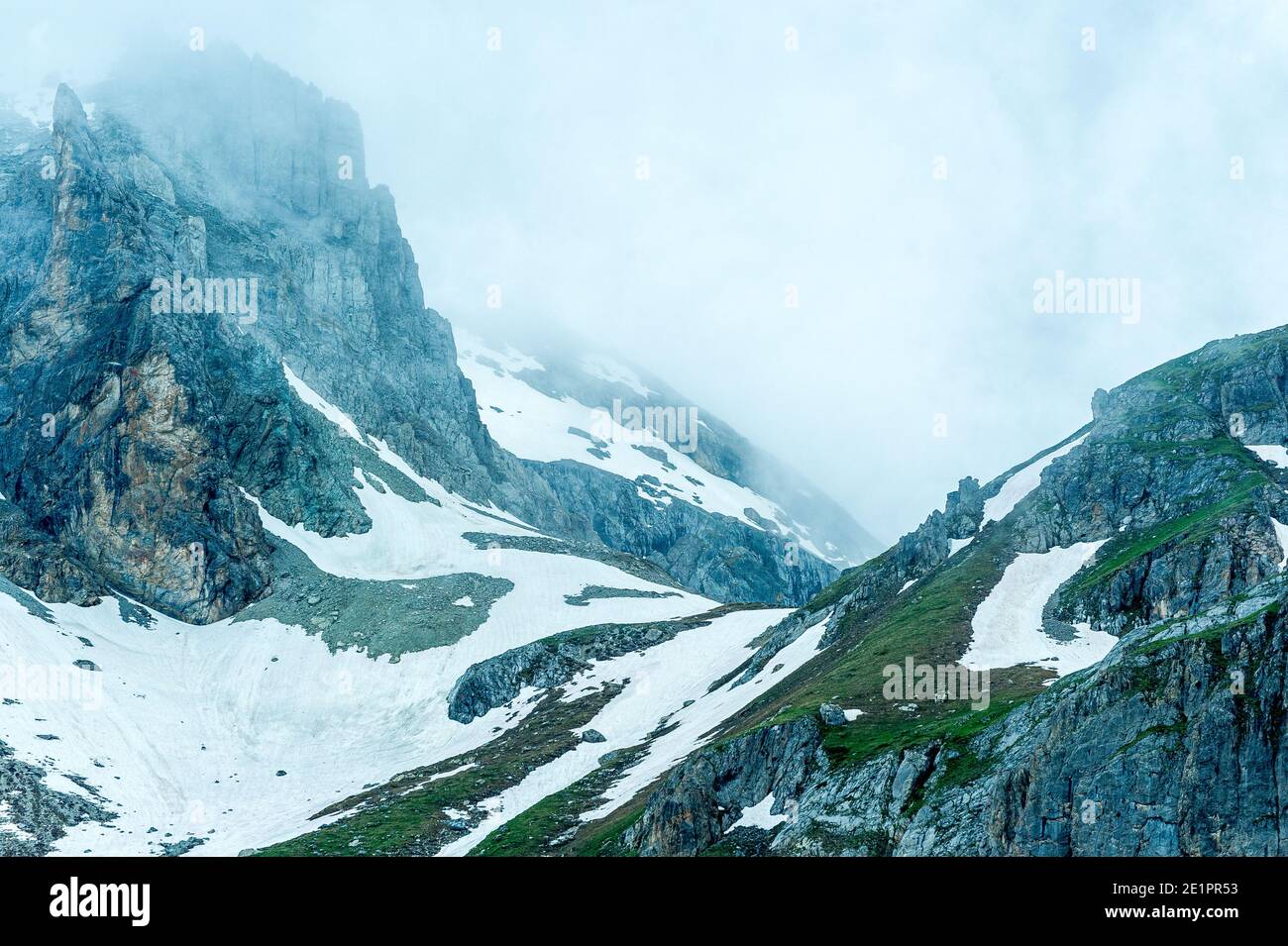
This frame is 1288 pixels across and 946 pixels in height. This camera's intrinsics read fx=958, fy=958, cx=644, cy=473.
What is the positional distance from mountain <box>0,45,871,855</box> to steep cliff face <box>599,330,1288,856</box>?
1706 cm

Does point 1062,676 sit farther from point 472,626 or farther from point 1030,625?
point 472,626

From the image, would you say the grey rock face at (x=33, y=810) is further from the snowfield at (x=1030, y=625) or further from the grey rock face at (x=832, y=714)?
→ the snowfield at (x=1030, y=625)

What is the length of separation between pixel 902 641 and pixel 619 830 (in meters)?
25.5

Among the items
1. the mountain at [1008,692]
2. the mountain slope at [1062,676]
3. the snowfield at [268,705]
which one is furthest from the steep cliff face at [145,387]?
the mountain slope at [1062,676]

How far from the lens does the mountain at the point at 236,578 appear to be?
81.0 meters

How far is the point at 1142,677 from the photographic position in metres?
36.6

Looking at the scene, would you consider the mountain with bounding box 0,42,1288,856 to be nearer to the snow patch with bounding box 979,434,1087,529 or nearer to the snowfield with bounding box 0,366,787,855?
the snowfield with bounding box 0,366,787,855

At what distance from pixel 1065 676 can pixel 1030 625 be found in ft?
69.6

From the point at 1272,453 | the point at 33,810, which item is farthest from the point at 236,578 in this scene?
the point at 1272,453

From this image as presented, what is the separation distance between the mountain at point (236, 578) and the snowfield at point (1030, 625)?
65.8ft

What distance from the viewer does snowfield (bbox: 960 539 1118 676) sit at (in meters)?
62.4
